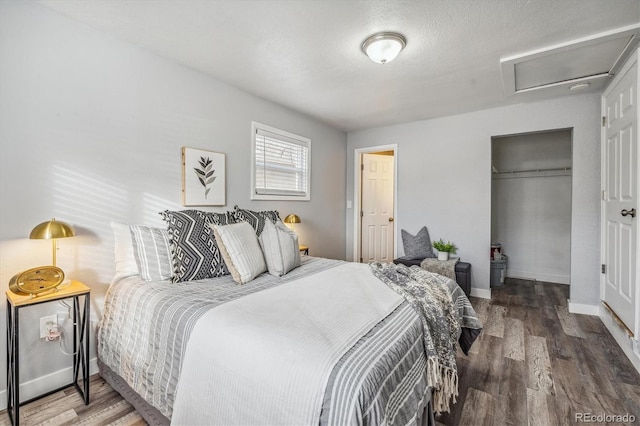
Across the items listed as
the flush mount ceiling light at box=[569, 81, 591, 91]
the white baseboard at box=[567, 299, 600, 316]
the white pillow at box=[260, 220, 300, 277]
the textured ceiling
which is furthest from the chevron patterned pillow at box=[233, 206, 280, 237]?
the white baseboard at box=[567, 299, 600, 316]

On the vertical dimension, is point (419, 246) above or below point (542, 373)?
above

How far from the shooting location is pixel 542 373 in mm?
2084

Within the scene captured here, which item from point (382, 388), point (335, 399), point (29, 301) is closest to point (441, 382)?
point (382, 388)

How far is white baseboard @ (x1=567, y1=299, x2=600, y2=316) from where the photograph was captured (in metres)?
3.18

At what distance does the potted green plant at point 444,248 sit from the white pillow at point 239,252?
106 inches

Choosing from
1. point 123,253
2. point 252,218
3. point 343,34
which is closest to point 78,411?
point 123,253

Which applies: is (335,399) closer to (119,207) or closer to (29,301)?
(29,301)

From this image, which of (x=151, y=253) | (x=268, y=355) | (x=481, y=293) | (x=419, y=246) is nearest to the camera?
(x=268, y=355)

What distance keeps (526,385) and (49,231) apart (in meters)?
3.12

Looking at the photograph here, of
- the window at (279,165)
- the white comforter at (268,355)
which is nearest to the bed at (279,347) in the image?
the white comforter at (268,355)

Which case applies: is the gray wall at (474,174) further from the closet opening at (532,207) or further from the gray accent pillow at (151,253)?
the gray accent pillow at (151,253)

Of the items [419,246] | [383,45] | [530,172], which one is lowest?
[419,246]

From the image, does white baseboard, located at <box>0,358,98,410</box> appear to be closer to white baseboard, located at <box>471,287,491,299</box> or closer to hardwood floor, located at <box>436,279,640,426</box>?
hardwood floor, located at <box>436,279,640,426</box>

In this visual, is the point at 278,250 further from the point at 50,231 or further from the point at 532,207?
the point at 532,207
